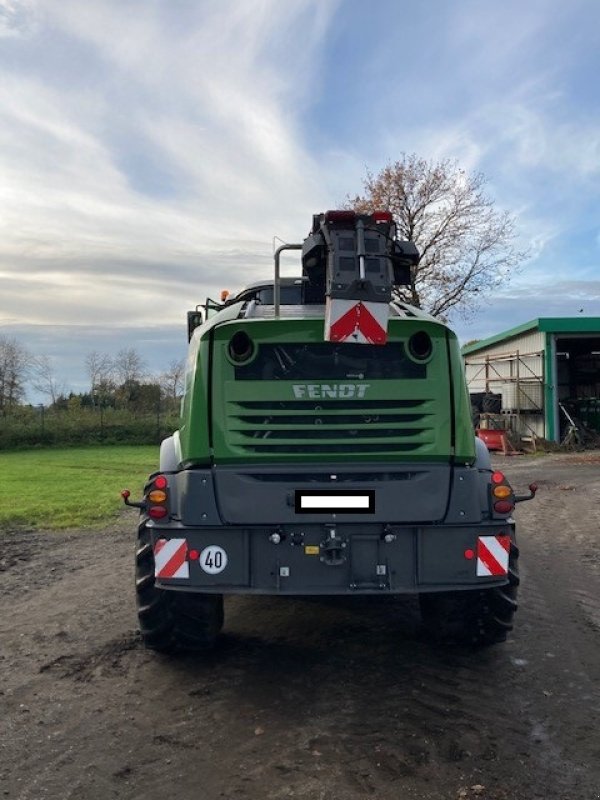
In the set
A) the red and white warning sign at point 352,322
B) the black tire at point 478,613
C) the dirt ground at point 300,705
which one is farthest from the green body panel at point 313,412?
the dirt ground at point 300,705

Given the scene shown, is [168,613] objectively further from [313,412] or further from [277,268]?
[277,268]

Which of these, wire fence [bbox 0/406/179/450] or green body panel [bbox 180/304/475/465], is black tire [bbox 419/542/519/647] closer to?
green body panel [bbox 180/304/475/465]

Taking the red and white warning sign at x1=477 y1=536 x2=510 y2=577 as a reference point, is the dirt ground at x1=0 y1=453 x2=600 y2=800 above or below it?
below

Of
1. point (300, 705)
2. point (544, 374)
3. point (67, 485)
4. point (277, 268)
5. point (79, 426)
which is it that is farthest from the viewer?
point (79, 426)

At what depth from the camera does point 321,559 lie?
4348 millimetres

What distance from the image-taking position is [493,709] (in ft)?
13.7

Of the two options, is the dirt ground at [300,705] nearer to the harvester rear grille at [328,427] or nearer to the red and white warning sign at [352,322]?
the harvester rear grille at [328,427]

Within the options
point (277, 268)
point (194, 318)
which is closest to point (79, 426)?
point (194, 318)

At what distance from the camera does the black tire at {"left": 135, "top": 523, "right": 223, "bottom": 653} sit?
4.85 meters

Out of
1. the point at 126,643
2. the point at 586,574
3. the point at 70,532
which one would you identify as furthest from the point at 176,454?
the point at 70,532

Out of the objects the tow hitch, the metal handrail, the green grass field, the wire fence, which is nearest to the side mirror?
the metal handrail

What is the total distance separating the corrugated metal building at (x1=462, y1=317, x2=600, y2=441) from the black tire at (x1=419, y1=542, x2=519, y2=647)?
2136 centimetres

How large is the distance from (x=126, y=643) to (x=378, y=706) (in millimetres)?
2104

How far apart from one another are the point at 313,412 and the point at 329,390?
166 millimetres
